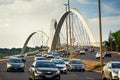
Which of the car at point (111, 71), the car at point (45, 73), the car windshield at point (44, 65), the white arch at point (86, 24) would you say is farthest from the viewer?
the white arch at point (86, 24)

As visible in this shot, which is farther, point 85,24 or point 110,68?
point 85,24

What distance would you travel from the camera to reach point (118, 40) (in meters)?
171

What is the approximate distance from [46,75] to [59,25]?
10486 cm

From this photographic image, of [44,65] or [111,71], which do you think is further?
[44,65]

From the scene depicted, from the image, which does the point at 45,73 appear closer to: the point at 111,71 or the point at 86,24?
the point at 111,71

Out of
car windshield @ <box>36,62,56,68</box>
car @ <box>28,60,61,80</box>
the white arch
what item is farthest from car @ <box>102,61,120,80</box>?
the white arch

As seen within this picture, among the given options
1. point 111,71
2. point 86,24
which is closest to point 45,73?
point 111,71

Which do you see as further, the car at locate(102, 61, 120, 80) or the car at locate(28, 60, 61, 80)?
the car at locate(102, 61, 120, 80)

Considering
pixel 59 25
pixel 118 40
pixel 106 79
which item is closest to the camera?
pixel 106 79

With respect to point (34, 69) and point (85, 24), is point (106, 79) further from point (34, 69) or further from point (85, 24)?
point (85, 24)

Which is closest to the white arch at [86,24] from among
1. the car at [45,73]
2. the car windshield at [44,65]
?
the car windshield at [44,65]

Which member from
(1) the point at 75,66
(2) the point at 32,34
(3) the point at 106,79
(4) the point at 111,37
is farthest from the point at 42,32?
(3) the point at 106,79

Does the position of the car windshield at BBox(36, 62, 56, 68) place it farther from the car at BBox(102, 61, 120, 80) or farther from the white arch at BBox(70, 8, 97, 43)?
the white arch at BBox(70, 8, 97, 43)

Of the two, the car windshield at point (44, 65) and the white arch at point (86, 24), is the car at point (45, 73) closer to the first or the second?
the car windshield at point (44, 65)
